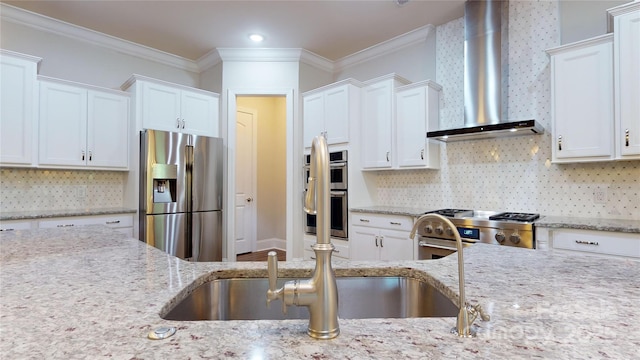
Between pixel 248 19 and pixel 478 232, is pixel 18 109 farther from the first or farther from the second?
pixel 478 232

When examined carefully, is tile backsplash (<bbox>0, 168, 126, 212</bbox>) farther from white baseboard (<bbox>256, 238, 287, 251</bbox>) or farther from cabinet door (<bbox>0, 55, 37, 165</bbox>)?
white baseboard (<bbox>256, 238, 287, 251</bbox>)

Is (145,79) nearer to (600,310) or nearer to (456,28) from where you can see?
(456,28)

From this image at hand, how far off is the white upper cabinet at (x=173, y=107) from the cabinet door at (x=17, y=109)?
0.86 meters

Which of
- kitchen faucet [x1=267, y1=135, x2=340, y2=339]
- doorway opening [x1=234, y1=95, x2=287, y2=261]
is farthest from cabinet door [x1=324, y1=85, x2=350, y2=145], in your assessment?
kitchen faucet [x1=267, y1=135, x2=340, y2=339]

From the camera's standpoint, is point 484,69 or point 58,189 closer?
point 484,69

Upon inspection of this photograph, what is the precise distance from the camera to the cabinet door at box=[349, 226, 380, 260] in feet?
11.3

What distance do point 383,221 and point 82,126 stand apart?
3.20 metres

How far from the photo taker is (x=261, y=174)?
568 cm

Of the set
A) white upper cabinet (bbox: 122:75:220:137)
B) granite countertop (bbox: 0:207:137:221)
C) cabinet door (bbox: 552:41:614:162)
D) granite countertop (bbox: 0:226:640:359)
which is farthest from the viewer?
white upper cabinet (bbox: 122:75:220:137)

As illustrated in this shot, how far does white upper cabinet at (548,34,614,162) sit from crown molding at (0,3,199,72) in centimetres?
417

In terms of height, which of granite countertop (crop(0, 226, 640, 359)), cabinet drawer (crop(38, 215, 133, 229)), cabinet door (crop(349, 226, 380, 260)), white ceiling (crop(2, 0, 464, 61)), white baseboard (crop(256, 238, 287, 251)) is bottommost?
white baseboard (crop(256, 238, 287, 251))

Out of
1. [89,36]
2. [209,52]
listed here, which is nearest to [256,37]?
[209,52]

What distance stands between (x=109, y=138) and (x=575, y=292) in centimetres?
401

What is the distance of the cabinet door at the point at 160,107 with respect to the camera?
362 cm
